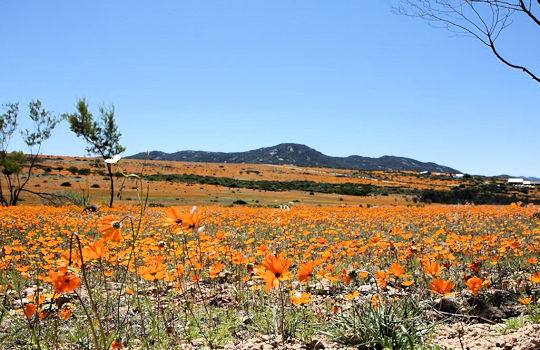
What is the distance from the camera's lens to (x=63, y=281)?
1766 millimetres

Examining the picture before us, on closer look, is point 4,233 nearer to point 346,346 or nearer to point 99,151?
point 346,346

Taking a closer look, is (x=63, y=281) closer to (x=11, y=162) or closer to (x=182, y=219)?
(x=182, y=219)

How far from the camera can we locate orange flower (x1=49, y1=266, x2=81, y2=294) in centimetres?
174

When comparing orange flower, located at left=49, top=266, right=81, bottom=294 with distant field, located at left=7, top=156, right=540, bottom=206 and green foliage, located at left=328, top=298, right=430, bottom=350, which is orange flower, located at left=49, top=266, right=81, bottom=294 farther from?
distant field, located at left=7, top=156, right=540, bottom=206

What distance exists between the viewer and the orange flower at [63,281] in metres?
1.74

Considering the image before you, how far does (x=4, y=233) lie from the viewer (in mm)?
8742

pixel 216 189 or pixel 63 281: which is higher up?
pixel 63 281

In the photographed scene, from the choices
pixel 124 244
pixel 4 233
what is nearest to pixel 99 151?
pixel 4 233

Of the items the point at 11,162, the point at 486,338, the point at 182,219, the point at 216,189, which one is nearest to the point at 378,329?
the point at 486,338

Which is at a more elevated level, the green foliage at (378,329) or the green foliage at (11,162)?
the green foliage at (11,162)

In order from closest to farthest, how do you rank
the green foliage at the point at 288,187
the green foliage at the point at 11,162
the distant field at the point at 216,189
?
the green foliage at the point at 11,162, the distant field at the point at 216,189, the green foliage at the point at 288,187

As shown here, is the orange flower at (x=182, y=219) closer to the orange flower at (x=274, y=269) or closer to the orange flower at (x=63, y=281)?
the orange flower at (x=274, y=269)

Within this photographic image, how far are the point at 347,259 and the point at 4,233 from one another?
8318mm

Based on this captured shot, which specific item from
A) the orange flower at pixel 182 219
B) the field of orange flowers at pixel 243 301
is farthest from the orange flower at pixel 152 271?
the orange flower at pixel 182 219
